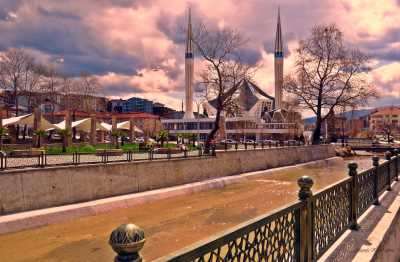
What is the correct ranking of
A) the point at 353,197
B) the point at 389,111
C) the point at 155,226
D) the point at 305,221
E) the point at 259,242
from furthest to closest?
the point at 389,111 → the point at 155,226 → the point at 353,197 → the point at 305,221 → the point at 259,242

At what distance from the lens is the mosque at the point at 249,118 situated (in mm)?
103338

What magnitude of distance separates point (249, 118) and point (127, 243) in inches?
4418

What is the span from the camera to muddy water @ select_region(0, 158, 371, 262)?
11414mm

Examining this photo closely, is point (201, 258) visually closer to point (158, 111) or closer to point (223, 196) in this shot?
point (223, 196)

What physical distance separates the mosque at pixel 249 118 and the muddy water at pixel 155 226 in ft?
216

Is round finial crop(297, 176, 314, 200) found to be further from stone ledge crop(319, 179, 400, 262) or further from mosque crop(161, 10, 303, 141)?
mosque crop(161, 10, 303, 141)

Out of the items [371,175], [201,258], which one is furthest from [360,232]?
[201,258]

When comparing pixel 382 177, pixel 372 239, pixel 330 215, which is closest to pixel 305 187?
pixel 330 215

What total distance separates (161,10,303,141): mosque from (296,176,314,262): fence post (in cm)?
8078

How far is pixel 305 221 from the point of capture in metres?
4.63

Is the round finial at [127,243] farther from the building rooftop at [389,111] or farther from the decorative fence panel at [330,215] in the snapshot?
the building rooftop at [389,111]

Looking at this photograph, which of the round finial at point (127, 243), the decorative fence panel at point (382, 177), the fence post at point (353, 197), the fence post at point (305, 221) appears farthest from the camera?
the decorative fence panel at point (382, 177)

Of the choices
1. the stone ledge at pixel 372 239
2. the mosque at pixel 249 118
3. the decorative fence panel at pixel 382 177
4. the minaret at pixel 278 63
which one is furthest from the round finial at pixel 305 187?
the minaret at pixel 278 63

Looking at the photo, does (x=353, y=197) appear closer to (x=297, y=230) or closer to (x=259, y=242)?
(x=297, y=230)
